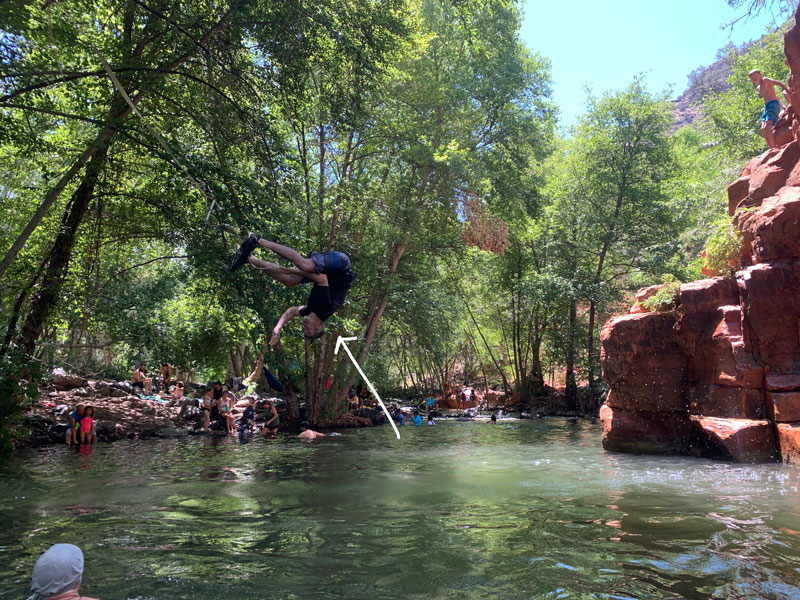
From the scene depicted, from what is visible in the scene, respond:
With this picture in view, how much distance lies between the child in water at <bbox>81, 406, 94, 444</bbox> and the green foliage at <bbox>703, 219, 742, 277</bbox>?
1619 cm

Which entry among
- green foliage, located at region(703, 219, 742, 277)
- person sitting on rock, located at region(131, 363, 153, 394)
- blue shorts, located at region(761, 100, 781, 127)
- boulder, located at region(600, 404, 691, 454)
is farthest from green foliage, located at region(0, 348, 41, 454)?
blue shorts, located at region(761, 100, 781, 127)

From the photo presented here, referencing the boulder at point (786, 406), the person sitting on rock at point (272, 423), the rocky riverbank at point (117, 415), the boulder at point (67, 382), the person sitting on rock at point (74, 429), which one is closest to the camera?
the boulder at point (786, 406)

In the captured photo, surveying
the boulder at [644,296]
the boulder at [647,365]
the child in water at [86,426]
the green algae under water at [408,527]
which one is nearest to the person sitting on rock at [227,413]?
the child in water at [86,426]

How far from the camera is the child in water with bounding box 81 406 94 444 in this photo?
1592 centimetres

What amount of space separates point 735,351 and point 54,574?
461 inches

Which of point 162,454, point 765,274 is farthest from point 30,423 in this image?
point 765,274

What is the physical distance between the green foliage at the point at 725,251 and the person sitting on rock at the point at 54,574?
13051 mm

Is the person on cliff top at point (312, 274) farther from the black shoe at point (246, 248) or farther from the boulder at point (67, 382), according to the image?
the boulder at point (67, 382)

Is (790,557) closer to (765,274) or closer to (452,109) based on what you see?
(765,274)

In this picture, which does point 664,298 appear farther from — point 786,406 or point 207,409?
point 207,409

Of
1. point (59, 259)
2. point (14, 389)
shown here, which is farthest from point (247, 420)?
point (59, 259)

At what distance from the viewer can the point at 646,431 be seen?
1339 cm

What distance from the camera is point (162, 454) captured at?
14.2 metres

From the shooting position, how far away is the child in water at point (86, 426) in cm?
1592
